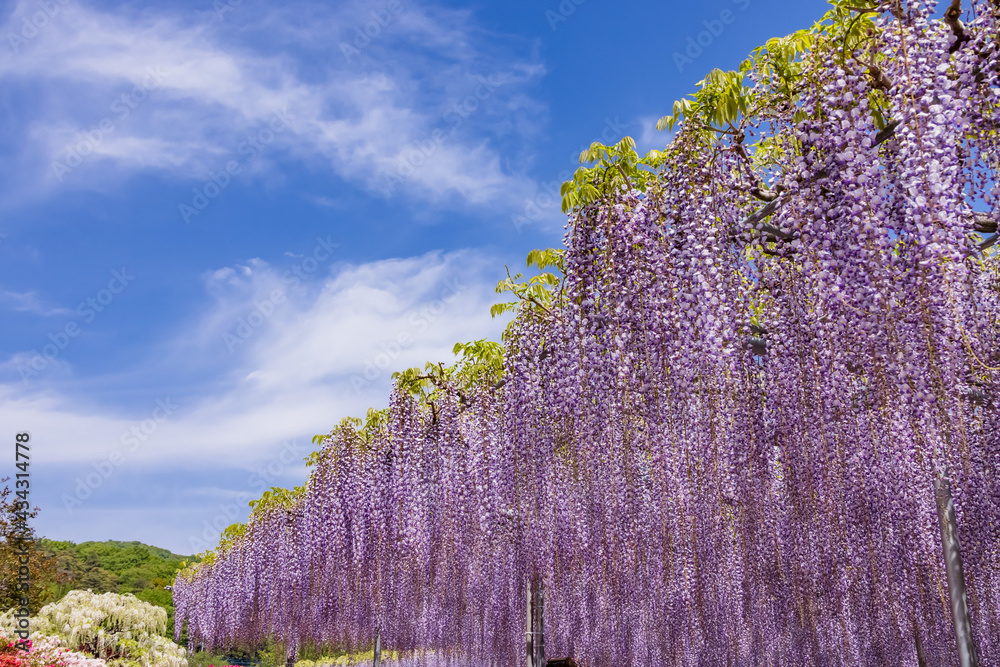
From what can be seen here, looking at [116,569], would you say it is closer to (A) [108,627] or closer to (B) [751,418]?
(A) [108,627]

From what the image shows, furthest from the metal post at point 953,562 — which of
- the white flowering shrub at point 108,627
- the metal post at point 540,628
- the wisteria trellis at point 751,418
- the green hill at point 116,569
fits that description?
the green hill at point 116,569

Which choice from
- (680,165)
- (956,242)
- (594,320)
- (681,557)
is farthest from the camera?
(681,557)

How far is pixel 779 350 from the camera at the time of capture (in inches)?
277

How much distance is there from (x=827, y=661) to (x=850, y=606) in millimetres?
983

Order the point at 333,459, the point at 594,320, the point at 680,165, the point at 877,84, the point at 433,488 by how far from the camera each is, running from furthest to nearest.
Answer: the point at 333,459, the point at 433,488, the point at 594,320, the point at 680,165, the point at 877,84

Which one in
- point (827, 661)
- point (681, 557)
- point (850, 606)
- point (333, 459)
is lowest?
point (827, 661)

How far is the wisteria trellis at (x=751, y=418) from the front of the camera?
5539mm

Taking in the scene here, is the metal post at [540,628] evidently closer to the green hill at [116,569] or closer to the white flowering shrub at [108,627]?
the white flowering shrub at [108,627]

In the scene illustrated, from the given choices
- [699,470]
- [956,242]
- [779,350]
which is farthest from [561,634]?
[956,242]

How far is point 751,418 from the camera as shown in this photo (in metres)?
6.96

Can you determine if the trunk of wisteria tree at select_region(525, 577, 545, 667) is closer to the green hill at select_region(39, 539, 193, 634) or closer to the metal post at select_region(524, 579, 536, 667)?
the metal post at select_region(524, 579, 536, 667)

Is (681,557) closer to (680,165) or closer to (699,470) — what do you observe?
(699,470)

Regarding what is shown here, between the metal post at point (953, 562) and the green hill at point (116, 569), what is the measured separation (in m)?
33.6

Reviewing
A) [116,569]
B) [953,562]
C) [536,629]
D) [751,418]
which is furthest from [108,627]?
[116,569]
